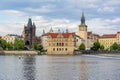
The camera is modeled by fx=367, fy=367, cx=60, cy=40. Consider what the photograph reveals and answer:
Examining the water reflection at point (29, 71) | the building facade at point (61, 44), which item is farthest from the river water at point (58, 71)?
the building facade at point (61, 44)

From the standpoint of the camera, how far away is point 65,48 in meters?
181

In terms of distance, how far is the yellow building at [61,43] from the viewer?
180 m

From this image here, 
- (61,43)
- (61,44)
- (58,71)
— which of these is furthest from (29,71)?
(61,43)

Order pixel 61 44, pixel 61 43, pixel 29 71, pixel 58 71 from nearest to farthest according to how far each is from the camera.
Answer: pixel 29 71, pixel 58 71, pixel 61 44, pixel 61 43

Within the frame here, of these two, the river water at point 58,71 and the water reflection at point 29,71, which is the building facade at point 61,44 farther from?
the water reflection at point 29,71

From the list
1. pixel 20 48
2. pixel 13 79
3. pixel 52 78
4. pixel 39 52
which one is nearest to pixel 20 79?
pixel 13 79

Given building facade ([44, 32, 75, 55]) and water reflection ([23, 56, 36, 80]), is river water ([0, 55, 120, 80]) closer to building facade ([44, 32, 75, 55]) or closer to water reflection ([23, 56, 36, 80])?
water reflection ([23, 56, 36, 80])

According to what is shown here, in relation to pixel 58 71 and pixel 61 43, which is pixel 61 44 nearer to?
pixel 61 43

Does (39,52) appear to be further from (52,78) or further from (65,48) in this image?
(52,78)

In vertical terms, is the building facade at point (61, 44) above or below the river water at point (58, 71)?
above

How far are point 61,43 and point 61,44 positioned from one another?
1.68ft

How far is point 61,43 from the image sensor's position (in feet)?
599

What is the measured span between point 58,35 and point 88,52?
58.8 ft

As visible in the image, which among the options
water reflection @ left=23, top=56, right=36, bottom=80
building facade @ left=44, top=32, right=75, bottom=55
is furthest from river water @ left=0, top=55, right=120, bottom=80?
building facade @ left=44, top=32, right=75, bottom=55
